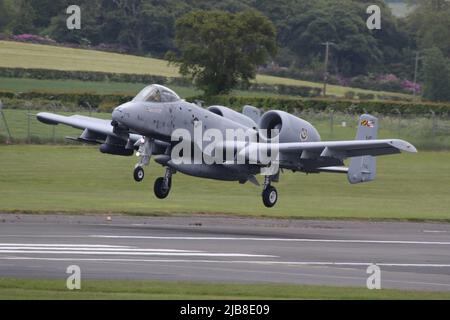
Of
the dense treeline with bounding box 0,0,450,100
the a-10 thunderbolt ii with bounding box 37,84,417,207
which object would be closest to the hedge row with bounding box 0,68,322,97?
the dense treeline with bounding box 0,0,450,100

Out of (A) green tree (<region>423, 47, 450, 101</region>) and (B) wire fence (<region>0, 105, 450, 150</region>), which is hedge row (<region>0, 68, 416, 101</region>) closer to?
(A) green tree (<region>423, 47, 450, 101</region>)

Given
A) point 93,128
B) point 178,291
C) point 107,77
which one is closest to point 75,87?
point 107,77

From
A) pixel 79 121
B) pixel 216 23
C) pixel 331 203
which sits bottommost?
pixel 331 203

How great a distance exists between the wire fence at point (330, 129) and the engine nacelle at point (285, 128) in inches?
876

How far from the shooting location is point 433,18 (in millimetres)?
86188

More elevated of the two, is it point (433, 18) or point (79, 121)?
point (433, 18)

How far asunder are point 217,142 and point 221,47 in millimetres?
37929

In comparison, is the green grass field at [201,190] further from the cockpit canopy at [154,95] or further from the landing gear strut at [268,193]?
the cockpit canopy at [154,95]

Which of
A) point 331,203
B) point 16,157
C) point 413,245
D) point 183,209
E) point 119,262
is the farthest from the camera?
point 16,157

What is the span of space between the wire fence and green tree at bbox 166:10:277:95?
6.80 metres

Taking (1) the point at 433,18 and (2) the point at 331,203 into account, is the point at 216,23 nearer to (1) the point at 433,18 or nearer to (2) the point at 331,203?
(1) the point at 433,18

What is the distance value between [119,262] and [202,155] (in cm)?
1132

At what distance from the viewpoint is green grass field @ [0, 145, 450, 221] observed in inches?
1406

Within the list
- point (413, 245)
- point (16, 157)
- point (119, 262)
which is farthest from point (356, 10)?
point (119, 262)
